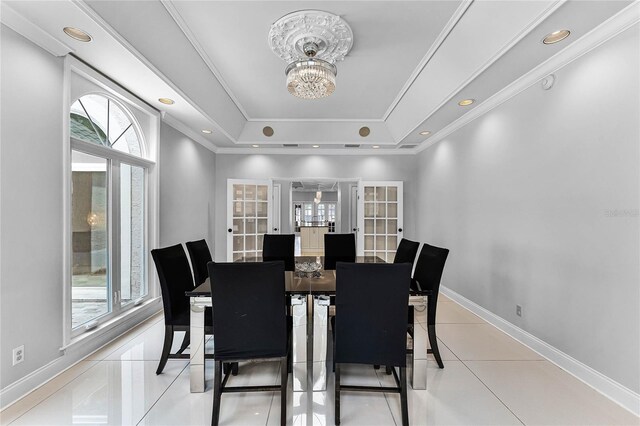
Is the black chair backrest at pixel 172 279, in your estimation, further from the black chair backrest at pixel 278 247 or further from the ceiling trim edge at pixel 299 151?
the ceiling trim edge at pixel 299 151

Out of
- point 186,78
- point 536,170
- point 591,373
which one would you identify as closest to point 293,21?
point 186,78

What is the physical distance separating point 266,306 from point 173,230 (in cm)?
291

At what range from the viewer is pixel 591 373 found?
2105mm

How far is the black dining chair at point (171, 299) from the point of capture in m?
2.13

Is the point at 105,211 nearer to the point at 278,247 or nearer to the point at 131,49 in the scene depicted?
the point at 131,49

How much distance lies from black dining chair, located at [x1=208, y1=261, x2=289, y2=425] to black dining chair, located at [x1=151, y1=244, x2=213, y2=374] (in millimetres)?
469

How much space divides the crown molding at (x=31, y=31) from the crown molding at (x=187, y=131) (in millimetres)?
1458

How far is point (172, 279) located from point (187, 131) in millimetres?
2895

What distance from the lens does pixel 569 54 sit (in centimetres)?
227

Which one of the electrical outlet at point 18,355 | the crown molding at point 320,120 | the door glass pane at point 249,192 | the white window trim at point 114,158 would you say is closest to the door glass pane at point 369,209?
the crown molding at point 320,120

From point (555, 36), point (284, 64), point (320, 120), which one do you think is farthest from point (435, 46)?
point (320, 120)

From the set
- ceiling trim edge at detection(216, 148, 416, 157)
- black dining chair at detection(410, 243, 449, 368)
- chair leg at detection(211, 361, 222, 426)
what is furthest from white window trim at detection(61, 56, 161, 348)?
black dining chair at detection(410, 243, 449, 368)

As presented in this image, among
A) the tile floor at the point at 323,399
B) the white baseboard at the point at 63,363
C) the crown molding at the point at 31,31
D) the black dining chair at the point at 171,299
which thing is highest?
the crown molding at the point at 31,31

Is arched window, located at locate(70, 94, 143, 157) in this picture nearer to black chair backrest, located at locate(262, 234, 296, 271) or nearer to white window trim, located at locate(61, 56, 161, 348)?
white window trim, located at locate(61, 56, 161, 348)
